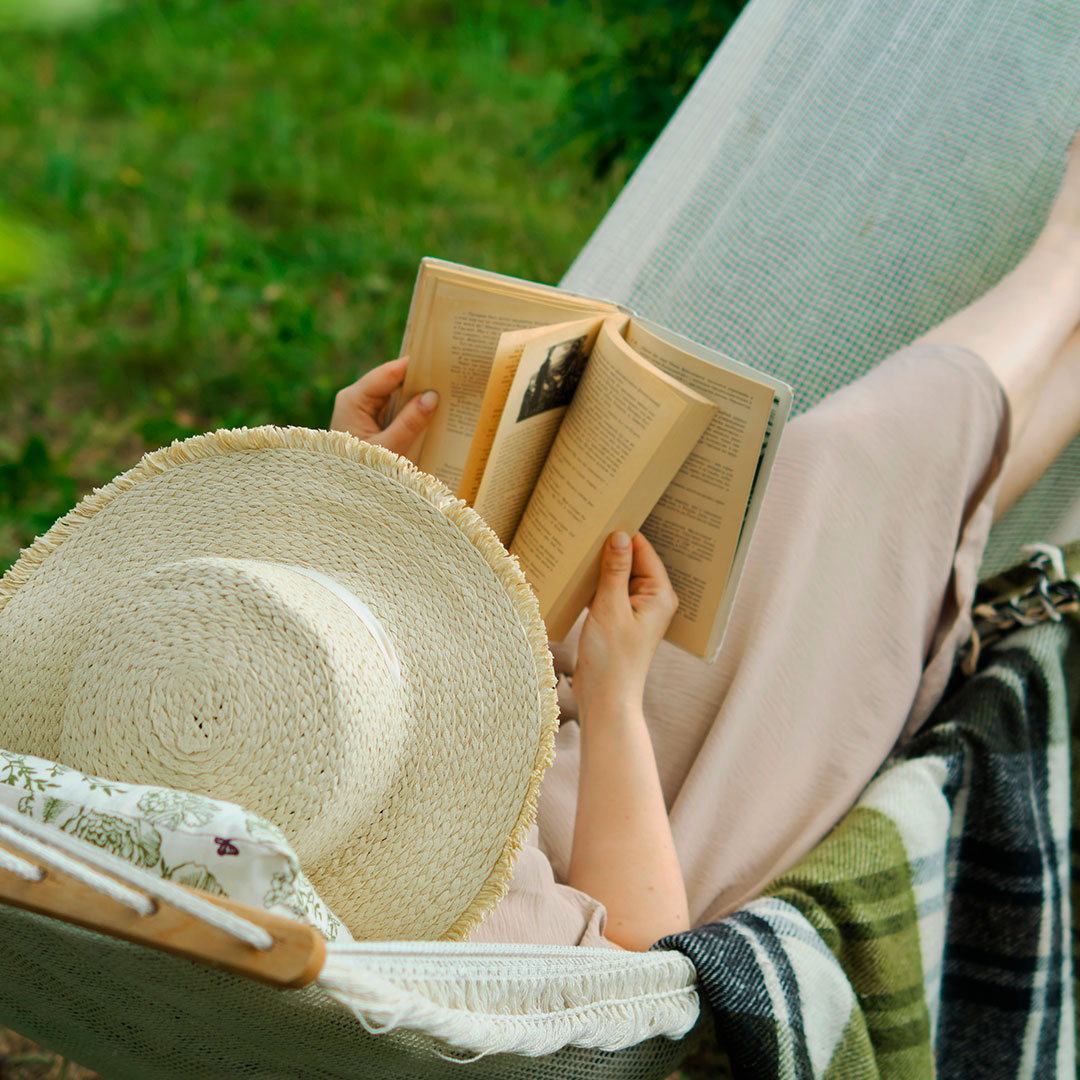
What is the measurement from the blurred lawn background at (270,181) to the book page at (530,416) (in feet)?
3.22

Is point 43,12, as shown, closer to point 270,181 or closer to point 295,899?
point 295,899

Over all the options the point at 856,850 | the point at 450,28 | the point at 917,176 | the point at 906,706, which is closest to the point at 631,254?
the point at 917,176

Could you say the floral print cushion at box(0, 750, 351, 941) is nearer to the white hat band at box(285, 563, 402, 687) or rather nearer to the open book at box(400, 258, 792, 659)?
Answer: the white hat band at box(285, 563, 402, 687)

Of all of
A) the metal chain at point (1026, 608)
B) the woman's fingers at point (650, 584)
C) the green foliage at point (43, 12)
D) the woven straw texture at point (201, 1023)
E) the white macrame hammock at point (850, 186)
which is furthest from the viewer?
the white macrame hammock at point (850, 186)

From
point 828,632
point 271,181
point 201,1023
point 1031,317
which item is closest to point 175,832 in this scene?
point 201,1023

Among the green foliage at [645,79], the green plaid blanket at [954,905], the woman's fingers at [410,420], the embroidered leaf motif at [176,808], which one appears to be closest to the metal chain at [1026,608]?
the green plaid blanket at [954,905]

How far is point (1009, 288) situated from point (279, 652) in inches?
43.5

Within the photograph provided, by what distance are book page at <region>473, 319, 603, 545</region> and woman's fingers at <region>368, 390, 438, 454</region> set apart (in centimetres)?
12

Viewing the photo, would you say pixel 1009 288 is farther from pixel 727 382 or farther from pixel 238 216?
pixel 238 216

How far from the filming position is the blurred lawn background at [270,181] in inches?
75.5

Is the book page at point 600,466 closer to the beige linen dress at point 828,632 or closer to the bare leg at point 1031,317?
the beige linen dress at point 828,632

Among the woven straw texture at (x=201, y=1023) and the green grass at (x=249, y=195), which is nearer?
the woven straw texture at (x=201, y=1023)

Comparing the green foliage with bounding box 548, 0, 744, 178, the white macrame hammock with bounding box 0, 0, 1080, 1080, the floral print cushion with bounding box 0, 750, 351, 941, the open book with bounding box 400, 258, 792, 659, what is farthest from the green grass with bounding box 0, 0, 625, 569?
the floral print cushion with bounding box 0, 750, 351, 941

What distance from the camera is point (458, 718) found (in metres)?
0.69
